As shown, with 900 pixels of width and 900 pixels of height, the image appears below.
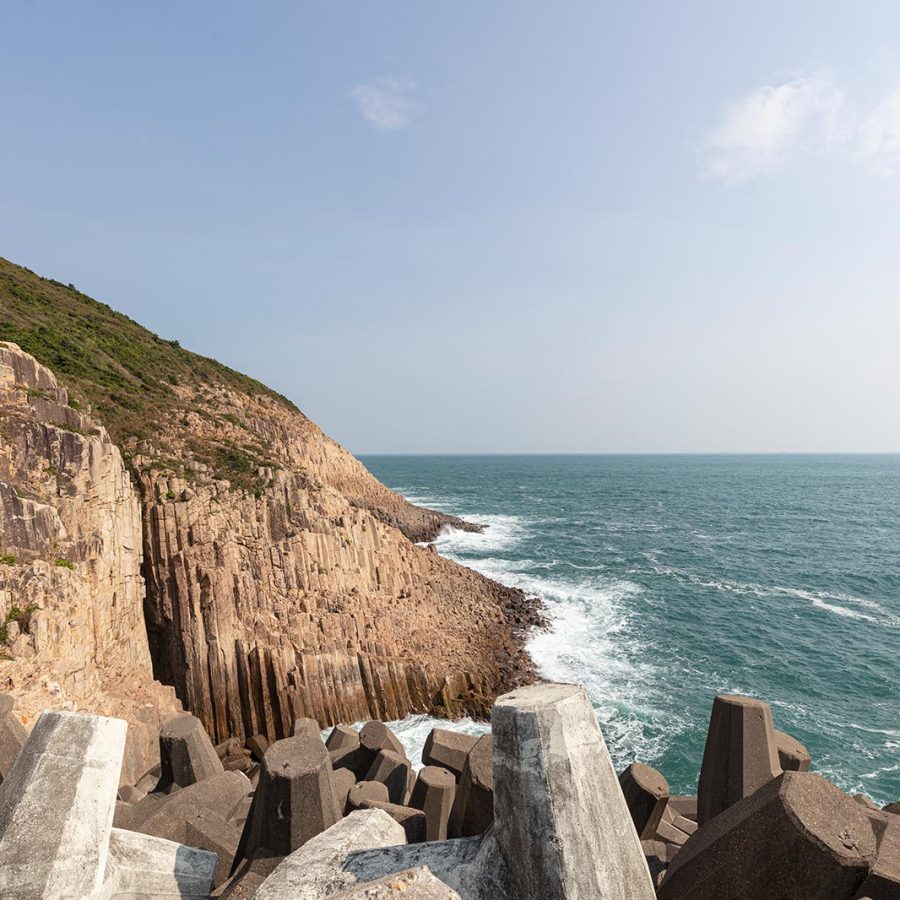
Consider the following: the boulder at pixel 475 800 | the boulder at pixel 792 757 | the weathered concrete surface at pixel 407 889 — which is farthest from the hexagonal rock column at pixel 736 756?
the weathered concrete surface at pixel 407 889

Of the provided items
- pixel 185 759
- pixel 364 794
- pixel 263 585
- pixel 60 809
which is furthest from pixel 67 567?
pixel 60 809

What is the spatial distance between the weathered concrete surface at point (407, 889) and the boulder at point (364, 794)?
4713 millimetres

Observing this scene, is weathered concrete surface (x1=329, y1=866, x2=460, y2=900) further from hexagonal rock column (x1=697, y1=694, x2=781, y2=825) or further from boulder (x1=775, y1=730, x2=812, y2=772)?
boulder (x1=775, y1=730, x2=812, y2=772)

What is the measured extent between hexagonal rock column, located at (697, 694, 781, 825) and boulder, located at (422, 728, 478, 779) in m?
3.78

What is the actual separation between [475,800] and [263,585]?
17630mm

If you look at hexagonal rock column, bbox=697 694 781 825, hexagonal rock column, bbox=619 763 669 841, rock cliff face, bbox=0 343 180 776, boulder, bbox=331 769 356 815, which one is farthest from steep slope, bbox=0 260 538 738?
hexagonal rock column, bbox=697 694 781 825

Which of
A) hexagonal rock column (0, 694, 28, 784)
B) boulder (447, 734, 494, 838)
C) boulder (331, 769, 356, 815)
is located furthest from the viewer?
boulder (331, 769, 356, 815)

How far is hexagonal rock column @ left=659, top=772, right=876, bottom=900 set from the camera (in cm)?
440

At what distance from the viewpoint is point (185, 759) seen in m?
10.5

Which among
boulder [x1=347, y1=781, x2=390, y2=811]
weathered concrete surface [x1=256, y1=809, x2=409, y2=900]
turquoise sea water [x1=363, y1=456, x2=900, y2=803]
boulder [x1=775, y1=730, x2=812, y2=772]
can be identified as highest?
weathered concrete surface [x1=256, y1=809, x2=409, y2=900]

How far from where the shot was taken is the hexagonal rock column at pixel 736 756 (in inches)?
290

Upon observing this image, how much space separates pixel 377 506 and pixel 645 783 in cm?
5059

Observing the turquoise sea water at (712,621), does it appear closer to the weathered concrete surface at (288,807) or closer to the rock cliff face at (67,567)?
the rock cliff face at (67,567)

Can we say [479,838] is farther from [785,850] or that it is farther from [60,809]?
[60,809]
